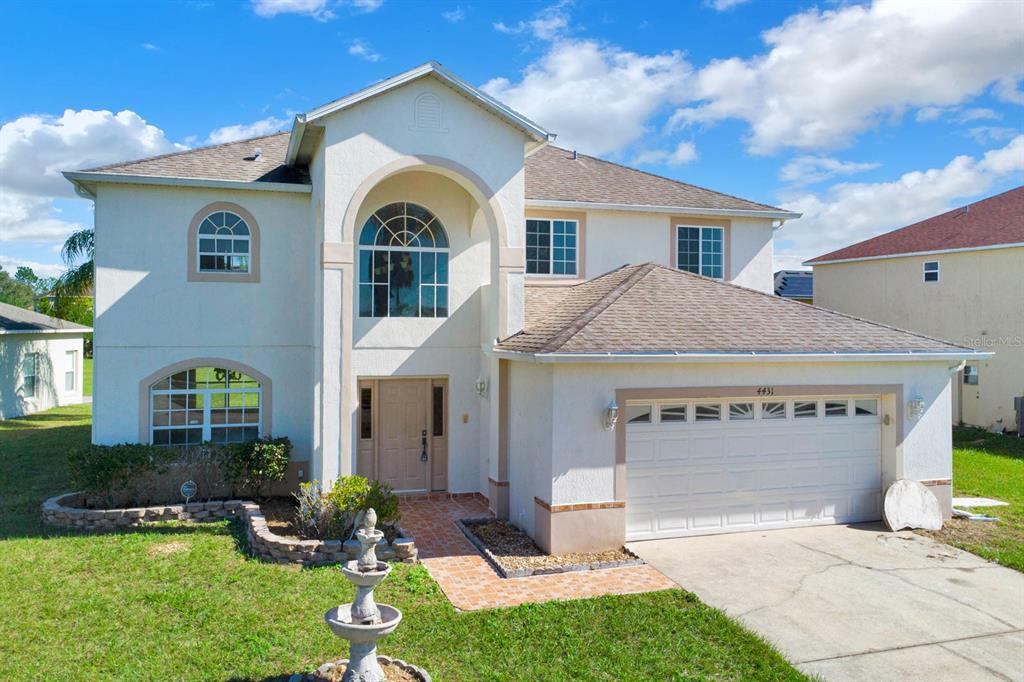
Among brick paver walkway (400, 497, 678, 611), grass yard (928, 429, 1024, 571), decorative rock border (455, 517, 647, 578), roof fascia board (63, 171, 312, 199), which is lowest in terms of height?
brick paver walkway (400, 497, 678, 611)

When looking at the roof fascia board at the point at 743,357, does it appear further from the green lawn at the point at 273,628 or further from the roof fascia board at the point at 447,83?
the roof fascia board at the point at 447,83

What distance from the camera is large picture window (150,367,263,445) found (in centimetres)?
1335

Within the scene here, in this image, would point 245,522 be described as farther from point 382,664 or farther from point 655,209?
point 655,209

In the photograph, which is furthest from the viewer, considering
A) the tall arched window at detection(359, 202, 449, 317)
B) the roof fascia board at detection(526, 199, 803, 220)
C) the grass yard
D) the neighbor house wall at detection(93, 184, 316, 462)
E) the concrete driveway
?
the roof fascia board at detection(526, 199, 803, 220)

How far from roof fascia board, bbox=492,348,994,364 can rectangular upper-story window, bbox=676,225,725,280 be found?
18.5 feet

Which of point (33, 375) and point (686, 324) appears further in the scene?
point (33, 375)

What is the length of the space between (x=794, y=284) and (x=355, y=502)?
29.8m

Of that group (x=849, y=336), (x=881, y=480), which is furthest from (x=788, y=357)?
(x=881, y=480)

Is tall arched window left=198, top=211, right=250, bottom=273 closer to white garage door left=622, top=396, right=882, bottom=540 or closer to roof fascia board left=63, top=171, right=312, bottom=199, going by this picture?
roof fascia board left=63, top=171, right=312, bottom=199

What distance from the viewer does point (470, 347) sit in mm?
14016

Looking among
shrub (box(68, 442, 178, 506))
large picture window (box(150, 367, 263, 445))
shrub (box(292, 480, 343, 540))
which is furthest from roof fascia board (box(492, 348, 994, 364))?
shrub (box(68, 442, 178, 506))

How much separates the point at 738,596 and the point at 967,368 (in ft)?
68.4

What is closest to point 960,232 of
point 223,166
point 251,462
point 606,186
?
point 606,186

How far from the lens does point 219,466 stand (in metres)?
12.9
